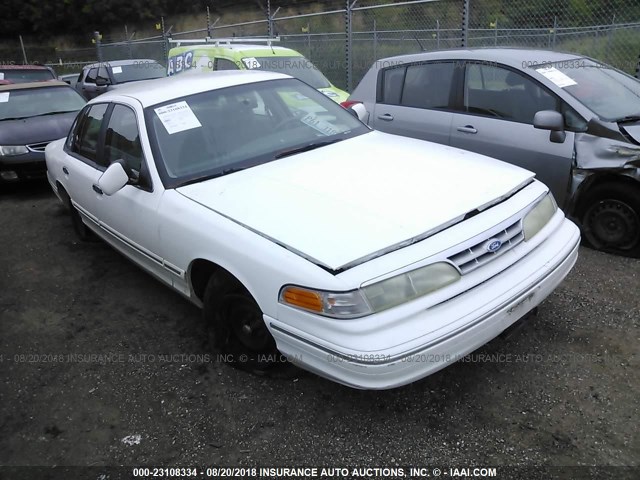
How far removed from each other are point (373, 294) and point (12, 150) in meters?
6.51

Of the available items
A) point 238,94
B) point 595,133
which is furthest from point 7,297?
point 595,133

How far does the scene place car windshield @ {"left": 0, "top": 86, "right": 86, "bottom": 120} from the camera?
757 centimetres

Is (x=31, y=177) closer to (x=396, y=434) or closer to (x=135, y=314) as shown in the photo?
(x=135, y=314)

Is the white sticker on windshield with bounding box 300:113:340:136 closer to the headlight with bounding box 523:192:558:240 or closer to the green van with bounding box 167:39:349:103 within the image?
the headlight with bounding box 523:192:558:240

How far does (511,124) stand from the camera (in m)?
4.53

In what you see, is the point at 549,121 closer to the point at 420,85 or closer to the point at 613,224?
the point at 613,224

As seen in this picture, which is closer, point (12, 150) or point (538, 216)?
point (538, 216)

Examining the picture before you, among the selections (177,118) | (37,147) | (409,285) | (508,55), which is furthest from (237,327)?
(37,147)

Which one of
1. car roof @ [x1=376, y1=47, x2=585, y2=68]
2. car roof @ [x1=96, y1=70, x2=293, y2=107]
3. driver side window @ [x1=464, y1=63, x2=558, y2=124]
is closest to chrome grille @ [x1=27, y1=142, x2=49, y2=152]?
car roof @ [x1=96, y1=70, x2=293, y2=107]

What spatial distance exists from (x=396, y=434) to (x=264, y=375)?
0.81 m

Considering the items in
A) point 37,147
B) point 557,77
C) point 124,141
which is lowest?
point 37,147

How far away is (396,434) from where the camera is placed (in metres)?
2.55

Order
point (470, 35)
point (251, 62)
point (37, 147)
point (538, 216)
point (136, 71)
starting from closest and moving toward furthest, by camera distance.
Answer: point (538, 216), point (37, 147), point (251, 62), point (136, 71), point (470, 35)

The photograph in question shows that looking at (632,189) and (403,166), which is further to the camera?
(632,189)
